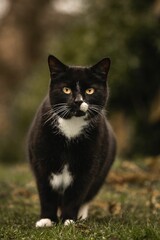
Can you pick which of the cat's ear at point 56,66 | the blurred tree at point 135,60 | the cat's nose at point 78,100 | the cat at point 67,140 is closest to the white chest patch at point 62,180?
the cat at point 67,140

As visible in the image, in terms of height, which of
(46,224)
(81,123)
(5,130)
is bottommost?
(5,130)

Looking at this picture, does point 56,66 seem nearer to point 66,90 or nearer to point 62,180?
point 66,90

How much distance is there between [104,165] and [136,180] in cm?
312

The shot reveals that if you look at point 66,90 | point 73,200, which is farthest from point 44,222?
point 66,90

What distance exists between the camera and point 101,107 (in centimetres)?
652

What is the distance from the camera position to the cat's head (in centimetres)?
615

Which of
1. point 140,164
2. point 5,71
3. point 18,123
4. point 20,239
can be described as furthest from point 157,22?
point 5,71

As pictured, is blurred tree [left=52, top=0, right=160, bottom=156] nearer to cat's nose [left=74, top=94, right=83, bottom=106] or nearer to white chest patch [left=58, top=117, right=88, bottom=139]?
white chest patch [left=58, top=117, right=88, bottom=139]

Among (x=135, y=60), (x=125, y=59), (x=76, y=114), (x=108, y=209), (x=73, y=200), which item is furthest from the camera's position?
(x=125, y=59)

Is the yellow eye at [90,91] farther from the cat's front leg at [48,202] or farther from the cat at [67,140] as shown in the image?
the cat's front leg at [48,202]

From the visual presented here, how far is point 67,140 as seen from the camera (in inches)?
251

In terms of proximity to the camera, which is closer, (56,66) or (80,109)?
(80,109)

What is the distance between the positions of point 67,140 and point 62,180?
1.48 feet

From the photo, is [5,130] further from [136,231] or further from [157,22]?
[136,231]
